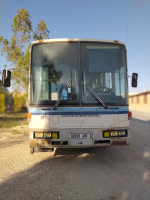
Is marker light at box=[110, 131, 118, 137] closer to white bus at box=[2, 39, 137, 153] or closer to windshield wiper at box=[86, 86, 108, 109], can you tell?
white bus at box=[2, 39, 137, 153]

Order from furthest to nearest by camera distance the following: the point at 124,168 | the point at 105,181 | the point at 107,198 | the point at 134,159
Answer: the point at 134,159, the point at 124,168, the point at 105,181, the point at 107,198

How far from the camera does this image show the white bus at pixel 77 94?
4.33 m

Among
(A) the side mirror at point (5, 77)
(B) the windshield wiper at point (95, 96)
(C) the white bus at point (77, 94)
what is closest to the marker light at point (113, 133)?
(C) the white bus at point (77, 94)

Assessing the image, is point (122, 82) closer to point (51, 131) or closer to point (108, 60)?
point (108, 60)

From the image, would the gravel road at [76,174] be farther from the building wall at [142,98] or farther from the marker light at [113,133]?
the building wall at [142,98]

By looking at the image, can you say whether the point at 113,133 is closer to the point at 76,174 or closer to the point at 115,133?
the point at 115,133

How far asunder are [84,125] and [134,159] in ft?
6.61

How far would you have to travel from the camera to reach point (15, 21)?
1404 cm

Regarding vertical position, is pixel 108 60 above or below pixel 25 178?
above

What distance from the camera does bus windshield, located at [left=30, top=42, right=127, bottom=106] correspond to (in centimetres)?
442

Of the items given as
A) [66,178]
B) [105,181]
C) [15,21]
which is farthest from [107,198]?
[15,21]

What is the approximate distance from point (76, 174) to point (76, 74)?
2271mm

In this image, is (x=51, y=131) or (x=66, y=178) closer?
(x=66, y=178)

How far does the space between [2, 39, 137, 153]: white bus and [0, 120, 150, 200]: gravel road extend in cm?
62
